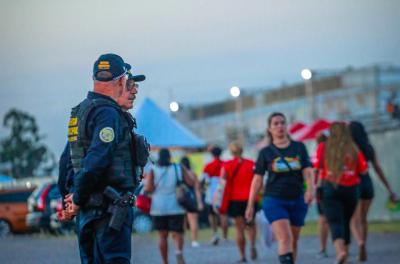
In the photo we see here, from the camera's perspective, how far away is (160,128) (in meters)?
32.6

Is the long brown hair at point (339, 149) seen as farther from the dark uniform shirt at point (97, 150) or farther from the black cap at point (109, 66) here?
the dark uniform shirt at point (97, 150)

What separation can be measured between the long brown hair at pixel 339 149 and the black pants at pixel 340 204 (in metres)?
0.16

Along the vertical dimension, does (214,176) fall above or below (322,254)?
above

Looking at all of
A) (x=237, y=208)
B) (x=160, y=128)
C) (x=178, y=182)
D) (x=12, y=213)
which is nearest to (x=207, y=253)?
(x=237, y=208)

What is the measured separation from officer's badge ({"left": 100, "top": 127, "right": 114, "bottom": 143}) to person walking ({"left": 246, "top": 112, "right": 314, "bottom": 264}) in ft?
16.7

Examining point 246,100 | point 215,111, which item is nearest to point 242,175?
point 246,100

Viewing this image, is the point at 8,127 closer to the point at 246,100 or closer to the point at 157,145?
the point at 246,100

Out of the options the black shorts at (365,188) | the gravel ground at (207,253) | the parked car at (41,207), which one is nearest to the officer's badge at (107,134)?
the gravel ground at (207,253)

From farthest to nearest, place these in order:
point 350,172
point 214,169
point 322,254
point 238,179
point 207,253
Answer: point 214,169 < point 207,253 < point 238,179 < point 322,254 < point 350,172

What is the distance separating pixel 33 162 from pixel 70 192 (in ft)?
152

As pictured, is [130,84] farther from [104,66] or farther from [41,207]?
[41,207]

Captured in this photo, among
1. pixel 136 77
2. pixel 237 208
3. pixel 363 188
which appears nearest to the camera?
pixel 136 77

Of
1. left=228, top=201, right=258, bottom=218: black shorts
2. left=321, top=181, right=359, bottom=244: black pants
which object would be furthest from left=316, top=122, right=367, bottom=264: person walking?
left=228, top=201, right=258, bottom=218: black shorts

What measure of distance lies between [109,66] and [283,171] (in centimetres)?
508
